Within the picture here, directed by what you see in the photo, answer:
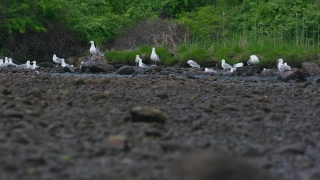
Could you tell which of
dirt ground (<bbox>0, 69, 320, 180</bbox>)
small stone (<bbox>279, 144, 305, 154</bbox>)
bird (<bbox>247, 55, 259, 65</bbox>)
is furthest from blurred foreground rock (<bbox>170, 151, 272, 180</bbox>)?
bird (<bbox>247, 55, 259, 65</bbox>)

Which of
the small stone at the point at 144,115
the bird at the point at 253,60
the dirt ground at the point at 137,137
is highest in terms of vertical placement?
the bird at the point at 253,60

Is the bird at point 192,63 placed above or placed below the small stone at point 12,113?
above

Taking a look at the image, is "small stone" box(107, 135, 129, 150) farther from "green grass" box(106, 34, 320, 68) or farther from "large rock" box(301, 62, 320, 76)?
"green grass" box(106, 34, 320, 68)

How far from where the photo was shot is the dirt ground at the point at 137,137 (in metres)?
4.15

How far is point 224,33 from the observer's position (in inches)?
1053

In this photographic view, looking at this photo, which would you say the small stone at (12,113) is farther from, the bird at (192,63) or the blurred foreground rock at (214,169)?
the bird at (192,63)

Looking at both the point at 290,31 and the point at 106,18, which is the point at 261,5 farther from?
the point at 106,18

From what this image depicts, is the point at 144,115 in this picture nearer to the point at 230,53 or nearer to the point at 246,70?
the point at 246,70

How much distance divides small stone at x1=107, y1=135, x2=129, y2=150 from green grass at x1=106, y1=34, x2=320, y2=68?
55.2 ft

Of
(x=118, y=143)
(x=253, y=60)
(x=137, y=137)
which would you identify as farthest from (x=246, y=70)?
(x=118, y=143)

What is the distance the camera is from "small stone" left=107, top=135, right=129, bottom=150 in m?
4.74

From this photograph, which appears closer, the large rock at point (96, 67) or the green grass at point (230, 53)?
the large rock at point (96, 67)

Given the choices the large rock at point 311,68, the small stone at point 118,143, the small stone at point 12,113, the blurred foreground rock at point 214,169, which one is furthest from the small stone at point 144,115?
the large rock at point 311,68

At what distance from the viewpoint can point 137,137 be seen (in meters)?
5.30
